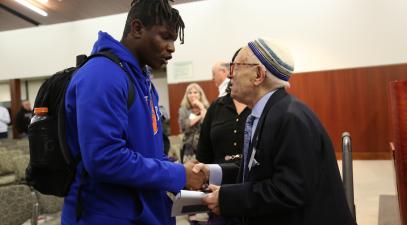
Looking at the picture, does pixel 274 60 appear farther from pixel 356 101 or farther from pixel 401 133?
pixel 356 101

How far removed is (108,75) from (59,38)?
9.73 meters

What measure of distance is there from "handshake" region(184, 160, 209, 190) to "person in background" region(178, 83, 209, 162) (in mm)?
2499

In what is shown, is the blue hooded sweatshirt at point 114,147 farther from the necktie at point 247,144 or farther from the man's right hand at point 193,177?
the necktie at point 247,144

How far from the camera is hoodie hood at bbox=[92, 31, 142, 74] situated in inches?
47.3

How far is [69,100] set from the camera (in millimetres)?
1106

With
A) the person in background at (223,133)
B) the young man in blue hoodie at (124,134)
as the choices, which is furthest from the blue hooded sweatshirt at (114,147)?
the person in background at (223,133)

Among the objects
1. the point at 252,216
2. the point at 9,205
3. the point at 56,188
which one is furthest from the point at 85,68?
the point at 9,205

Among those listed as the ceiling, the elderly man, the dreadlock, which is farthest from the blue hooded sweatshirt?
the ceiling

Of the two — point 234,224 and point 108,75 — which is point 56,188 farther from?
point 234,224

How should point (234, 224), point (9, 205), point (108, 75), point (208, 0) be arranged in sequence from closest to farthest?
point (108, 75) → point (234, 224) → point (9, 205) → point (208, 0)

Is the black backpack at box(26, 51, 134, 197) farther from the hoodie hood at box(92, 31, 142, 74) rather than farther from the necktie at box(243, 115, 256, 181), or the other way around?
the necktie at box(243, 115, 256, 181)

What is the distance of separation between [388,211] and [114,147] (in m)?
3.89

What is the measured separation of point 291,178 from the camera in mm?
1212

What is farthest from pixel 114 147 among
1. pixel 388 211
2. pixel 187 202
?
pixel 388 211
